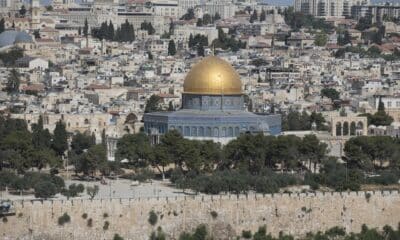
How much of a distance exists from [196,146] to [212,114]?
5.94m

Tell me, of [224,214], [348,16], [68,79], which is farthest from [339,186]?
[348,16]

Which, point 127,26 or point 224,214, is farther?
point 127,26

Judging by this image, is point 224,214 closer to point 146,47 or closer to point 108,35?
point 146,47

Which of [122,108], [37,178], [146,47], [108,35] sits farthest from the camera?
[108,35]

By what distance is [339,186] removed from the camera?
46.7 metres

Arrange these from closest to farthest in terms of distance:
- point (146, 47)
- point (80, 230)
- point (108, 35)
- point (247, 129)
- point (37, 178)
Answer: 1. point (80, 230)
2. point (37, 178)
3. point (247, 129)
4. point (146, 47)
5. point (108, 35)

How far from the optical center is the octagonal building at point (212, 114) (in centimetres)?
5681

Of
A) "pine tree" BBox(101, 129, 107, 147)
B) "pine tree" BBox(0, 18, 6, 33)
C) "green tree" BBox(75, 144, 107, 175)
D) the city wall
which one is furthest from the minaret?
the city wall

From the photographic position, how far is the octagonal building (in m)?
56.8

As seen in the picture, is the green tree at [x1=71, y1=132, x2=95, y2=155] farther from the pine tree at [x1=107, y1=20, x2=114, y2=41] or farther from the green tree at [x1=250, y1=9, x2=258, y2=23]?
the green tree at [x1=250, y1=9, x2=258, y2=23]

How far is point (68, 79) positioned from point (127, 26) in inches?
1517

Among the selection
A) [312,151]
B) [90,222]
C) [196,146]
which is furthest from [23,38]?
[90,222]

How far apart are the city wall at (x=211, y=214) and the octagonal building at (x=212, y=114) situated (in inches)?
503

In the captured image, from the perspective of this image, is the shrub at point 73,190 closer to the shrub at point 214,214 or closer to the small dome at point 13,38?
the shrub at point 214,214
